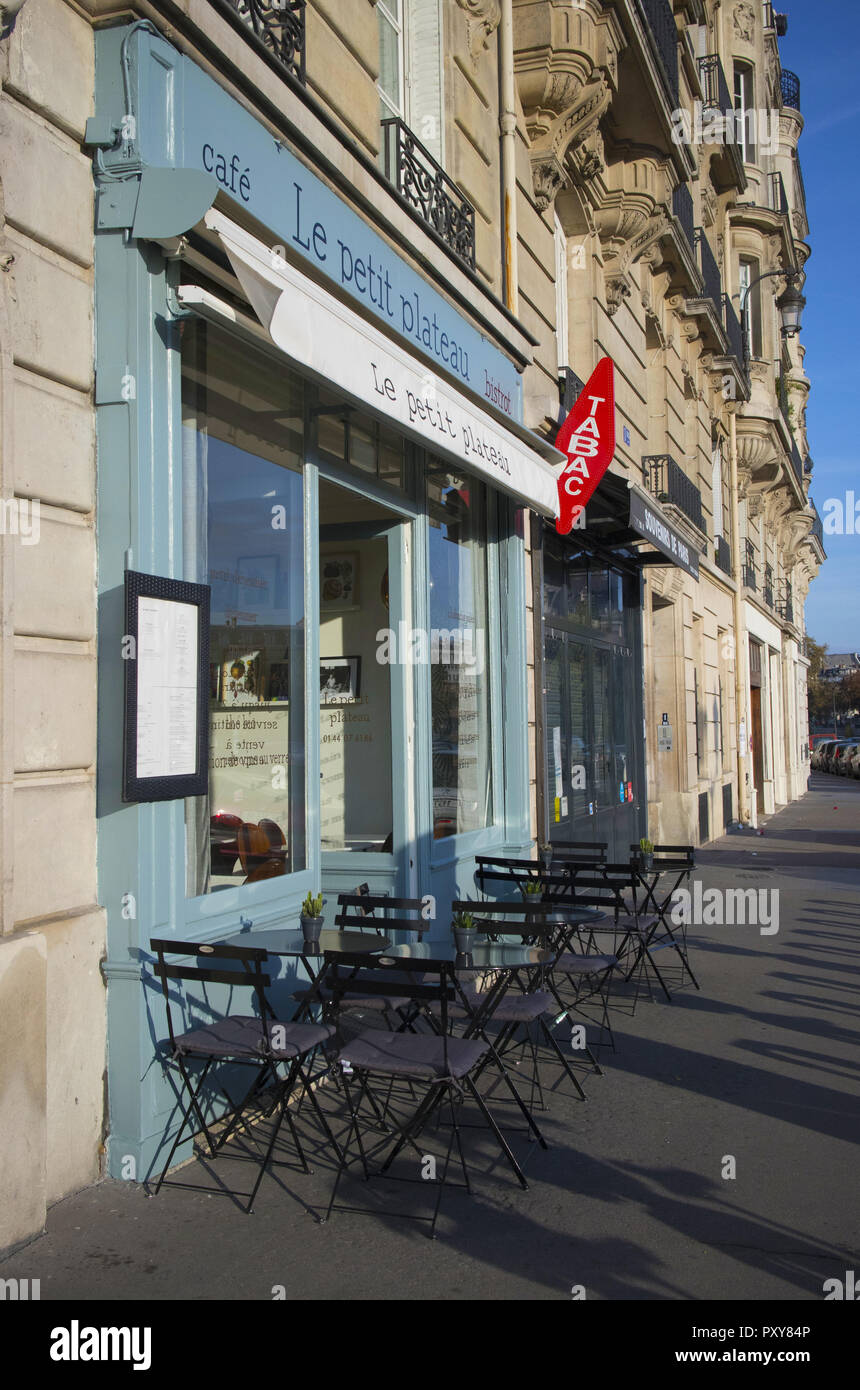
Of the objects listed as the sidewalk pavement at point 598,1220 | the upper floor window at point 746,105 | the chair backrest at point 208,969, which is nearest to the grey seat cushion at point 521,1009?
the sidewalk pavement at point 598,1220

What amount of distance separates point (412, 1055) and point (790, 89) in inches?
1392

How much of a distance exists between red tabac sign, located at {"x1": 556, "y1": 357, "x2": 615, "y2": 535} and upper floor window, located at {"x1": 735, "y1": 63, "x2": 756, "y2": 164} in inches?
686

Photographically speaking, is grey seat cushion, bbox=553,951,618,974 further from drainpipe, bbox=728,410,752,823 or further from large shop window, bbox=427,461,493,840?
drainpipe, bbox=728,410,752,823

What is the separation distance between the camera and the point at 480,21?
29.4ft

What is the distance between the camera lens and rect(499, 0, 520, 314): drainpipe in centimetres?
923

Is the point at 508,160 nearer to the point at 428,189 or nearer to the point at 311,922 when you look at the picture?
the point at 428,189

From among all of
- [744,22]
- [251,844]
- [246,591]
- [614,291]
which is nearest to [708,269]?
[614,291]

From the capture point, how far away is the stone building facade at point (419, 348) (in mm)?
3988

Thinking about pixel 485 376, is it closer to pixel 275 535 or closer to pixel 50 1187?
pixel 275 535

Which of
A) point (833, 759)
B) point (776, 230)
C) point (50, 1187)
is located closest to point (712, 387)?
point (776, 230)

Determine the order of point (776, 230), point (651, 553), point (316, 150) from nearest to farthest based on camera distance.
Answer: point (316, 150) < point (651, 553) < point (776, 230)

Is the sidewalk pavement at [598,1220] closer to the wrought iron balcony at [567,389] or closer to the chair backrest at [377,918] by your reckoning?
the chair backrest at [377,918]

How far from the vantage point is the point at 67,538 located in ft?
13.8

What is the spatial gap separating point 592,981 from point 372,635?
3.08m
